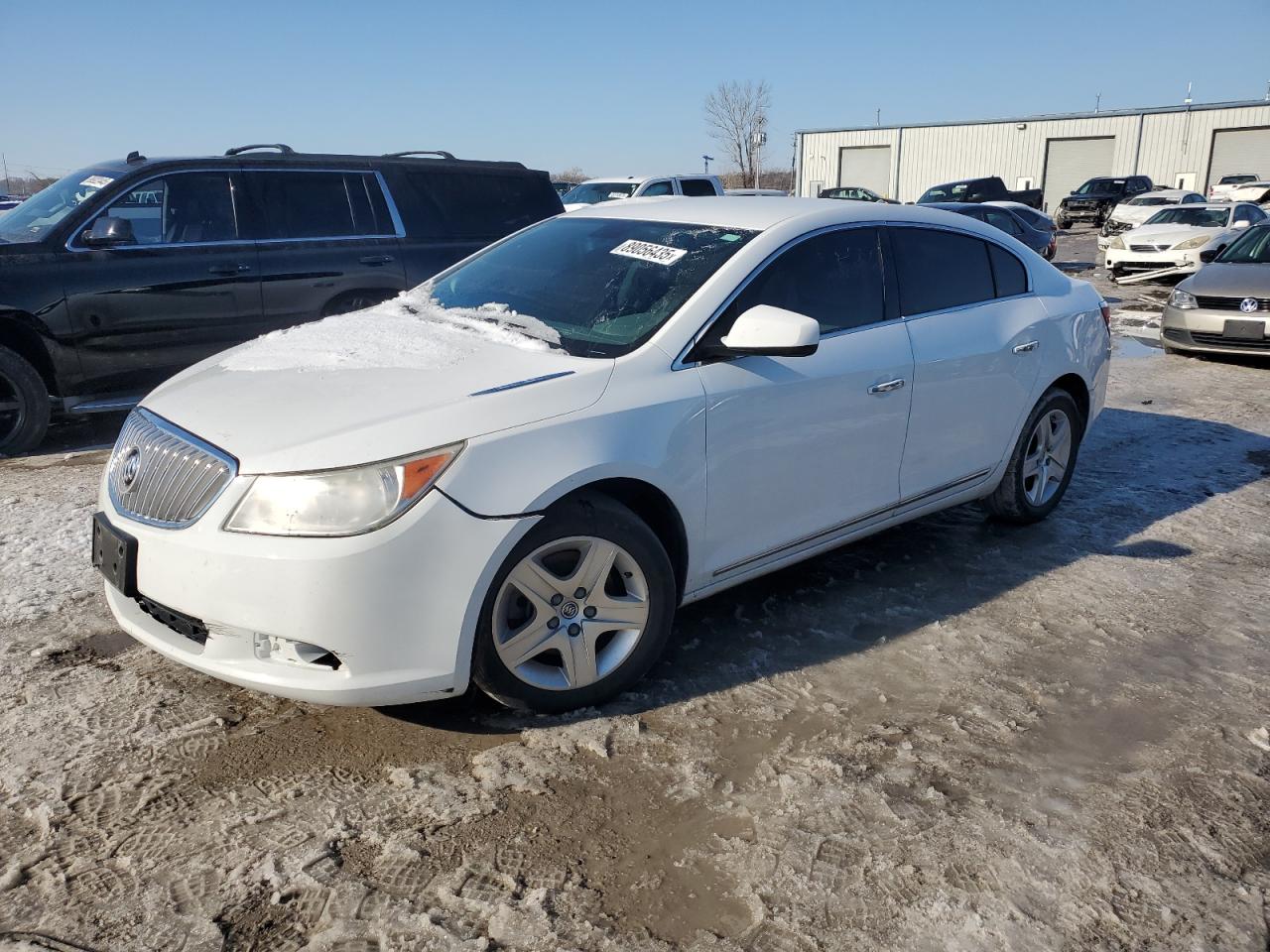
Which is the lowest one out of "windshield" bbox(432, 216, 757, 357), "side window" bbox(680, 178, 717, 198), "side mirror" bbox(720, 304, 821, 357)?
"side mirror" bbox(720, 304, 821, 357)

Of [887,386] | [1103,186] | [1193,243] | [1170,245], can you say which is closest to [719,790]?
[887,386]

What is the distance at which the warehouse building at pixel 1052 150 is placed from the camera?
43438 mm

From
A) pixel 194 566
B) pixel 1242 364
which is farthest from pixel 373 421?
pixel 1242 364

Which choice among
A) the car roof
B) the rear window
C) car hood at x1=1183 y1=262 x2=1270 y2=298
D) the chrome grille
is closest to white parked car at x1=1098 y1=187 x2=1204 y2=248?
car hood at x1=1183 y1=262 x2=1270 y2=298

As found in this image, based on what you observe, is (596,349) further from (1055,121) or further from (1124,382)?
(1055,121)

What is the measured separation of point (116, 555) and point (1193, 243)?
1835 centimetres

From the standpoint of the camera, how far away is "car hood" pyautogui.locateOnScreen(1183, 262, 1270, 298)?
384 inches

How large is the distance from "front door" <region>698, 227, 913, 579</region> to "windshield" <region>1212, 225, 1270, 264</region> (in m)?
8.44

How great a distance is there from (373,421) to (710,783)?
141 cm

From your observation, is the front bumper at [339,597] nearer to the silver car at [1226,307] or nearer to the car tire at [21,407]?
the car tire at [21,407]

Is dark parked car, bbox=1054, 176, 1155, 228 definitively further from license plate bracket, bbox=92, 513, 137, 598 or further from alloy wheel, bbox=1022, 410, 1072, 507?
license plate bracket, bbox=92, 513, 137, 598

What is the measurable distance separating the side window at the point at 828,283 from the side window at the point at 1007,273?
92cm

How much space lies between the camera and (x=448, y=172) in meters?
7.90

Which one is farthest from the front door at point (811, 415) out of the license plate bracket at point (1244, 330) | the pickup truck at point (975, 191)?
the pickup truck at point (975, 191)
